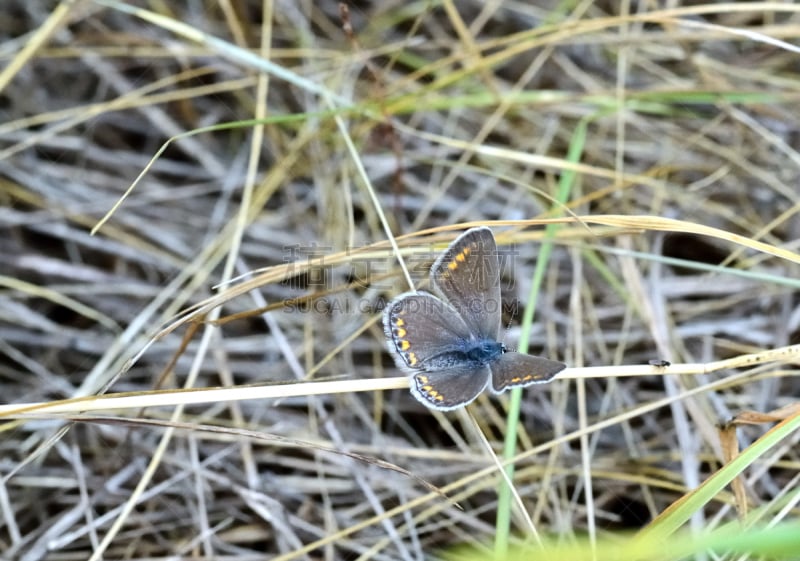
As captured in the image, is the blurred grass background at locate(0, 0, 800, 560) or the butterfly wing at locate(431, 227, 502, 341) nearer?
the butterfly wing at locate(431, 227, 502, 341)

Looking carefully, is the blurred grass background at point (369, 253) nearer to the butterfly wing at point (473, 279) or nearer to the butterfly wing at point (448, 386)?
the butterfly wing at point (473, 279)

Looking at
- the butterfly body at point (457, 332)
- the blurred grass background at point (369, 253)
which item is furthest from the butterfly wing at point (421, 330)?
the blurred grass background at point (369, 253)

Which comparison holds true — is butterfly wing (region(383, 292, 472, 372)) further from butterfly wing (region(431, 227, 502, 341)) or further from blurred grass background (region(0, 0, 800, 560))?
blurred grass background (region(0, 0, 800, 560))

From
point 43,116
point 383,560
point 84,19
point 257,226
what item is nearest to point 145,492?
point 383,560

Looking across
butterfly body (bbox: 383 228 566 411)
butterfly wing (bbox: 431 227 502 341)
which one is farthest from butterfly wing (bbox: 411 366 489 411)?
butterfly wing (bbox: 431 227 502 341)

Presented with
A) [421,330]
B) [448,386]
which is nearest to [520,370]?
[448,386]

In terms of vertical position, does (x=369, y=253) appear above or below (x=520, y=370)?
above

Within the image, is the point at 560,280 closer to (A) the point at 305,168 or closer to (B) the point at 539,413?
(B) the point at 539,413

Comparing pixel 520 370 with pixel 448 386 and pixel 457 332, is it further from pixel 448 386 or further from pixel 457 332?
pixel 457 332
